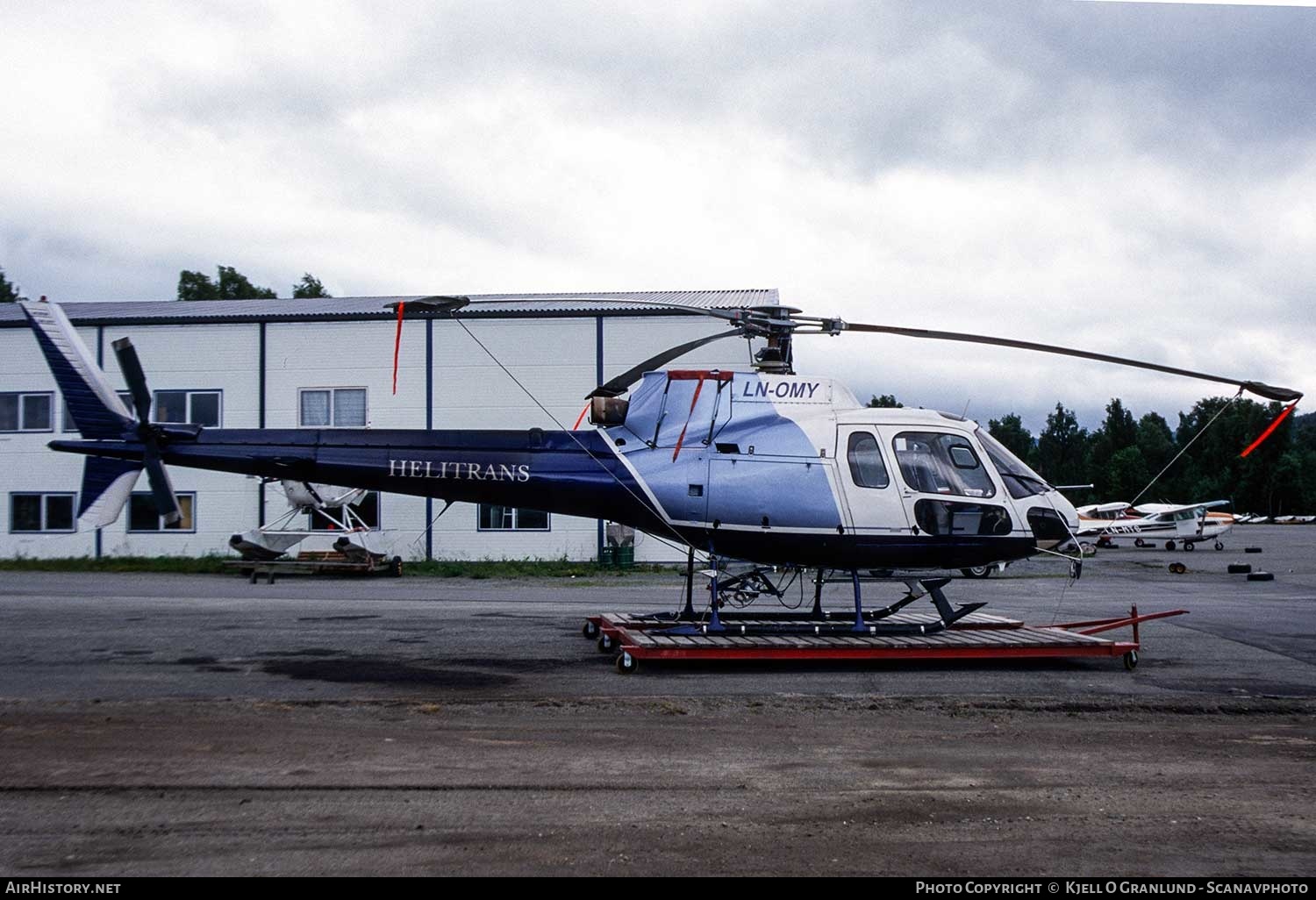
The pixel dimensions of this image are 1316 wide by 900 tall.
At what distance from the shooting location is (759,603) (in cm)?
Answer: 1733

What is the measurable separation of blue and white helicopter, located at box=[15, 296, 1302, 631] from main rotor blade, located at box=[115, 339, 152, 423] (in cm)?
6

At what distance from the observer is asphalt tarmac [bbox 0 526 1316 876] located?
5535mm

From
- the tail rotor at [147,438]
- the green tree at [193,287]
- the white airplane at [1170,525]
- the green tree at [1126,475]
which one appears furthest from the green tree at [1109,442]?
the tail rotor at [147,438]

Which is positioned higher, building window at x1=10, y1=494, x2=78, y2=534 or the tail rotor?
the tail rotor

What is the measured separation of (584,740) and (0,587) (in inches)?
778

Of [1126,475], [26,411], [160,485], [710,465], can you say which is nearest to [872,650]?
[710,465]

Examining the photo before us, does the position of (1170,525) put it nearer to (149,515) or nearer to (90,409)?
(149,515)

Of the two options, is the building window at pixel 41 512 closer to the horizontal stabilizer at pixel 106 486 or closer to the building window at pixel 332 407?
the building window at pixel 332 407

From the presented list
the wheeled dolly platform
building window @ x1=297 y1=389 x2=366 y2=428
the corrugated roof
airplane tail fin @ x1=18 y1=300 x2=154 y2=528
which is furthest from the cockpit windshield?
building window @ x1=297 y1=389 x2=366 y2=428

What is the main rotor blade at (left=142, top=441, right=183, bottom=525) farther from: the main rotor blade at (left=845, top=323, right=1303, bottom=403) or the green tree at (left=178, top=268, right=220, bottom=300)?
the green tree at (left=178, top=268, right=220, bottom=300)

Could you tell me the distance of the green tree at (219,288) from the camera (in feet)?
199

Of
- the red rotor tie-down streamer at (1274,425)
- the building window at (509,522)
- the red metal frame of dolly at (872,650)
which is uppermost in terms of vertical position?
the red rotor tie-down streamer at (1274,425)

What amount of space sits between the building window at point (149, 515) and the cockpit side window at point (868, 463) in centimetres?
2574

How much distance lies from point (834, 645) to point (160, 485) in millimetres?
7744
